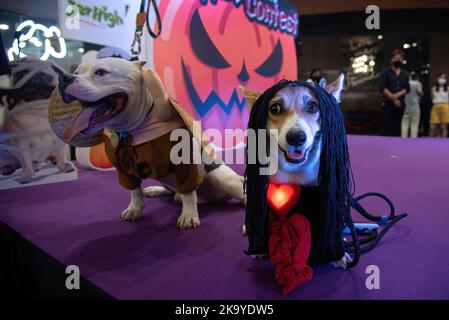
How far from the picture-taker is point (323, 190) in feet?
2.17

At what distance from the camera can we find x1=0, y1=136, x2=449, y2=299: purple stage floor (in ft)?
2.17

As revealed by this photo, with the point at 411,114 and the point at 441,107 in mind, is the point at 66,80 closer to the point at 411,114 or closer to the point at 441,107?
the point at 411,114

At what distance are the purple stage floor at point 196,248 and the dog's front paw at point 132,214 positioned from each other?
0.10ft

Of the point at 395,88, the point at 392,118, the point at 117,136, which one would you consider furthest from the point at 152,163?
the point at 392,118

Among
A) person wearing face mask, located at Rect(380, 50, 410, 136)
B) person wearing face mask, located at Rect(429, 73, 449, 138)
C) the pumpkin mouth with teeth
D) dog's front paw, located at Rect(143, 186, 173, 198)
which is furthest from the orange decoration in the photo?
person wearing face mask, located at Rect(429, 73, 449, 138)

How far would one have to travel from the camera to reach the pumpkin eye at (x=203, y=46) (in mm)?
2361

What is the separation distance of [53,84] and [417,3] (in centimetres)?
640

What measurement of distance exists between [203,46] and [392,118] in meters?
2.92

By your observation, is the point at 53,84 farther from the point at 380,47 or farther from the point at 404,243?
the point at 380,47

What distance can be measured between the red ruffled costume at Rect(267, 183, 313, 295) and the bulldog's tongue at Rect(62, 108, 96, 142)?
0.53 metres

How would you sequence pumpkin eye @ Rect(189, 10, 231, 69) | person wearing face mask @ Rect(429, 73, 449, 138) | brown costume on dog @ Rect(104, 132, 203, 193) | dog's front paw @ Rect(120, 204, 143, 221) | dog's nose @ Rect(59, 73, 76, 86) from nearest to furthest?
dog's nose @ Rect(59, 73, 76, 86)
brown costume on dog @ Rect(104, 132, 203, 193)
dog's front paw @ Rect(120, 204, 143, 221)
pumpkin eye @ Rect(189, 10, 231, 69)
person wearing face mask @ Rect(429, 73, 449, 138)

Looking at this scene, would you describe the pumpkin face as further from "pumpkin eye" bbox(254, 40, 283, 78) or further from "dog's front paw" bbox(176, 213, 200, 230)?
"dog's front paw" bbox(176, 213, 200, 230)

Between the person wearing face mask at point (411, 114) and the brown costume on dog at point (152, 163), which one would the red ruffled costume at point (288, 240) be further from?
the person wearing face mask at point (411, 114)
